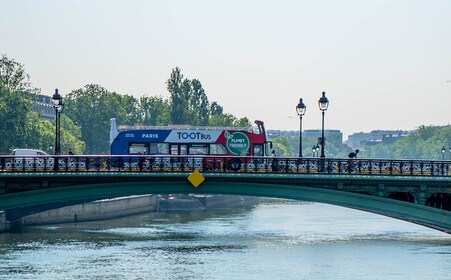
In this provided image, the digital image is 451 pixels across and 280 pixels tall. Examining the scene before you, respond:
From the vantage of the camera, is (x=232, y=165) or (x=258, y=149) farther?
(x=258, y=149)

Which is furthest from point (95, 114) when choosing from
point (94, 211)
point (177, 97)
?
point (94, 211)

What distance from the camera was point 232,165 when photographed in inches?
2653

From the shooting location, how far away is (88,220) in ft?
326

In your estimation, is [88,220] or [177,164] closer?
[177,164]

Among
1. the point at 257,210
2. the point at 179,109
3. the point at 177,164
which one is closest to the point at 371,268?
the point at 177,164

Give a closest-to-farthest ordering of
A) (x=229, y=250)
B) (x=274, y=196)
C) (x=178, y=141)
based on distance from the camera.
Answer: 1. (x=274, y=196)
2. (x=229, y=250)
3. (x=178, y=141)

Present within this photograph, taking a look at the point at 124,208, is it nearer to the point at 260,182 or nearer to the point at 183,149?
the point at 183,149

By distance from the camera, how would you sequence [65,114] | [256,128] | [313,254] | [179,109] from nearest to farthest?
[313,254] < [256,128] < [179,109] < [65,114]

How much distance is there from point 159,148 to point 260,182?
55.5ft

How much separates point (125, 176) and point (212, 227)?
27526 mm

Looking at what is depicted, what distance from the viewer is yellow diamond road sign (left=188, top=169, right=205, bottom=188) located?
6462cm

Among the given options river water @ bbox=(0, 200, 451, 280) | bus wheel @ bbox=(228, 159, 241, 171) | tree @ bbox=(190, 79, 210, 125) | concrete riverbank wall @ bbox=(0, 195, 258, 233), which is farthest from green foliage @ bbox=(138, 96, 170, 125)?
bus wheel @ bbox=(228, 159, 241, 171)

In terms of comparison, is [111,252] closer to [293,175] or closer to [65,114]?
[293,175]

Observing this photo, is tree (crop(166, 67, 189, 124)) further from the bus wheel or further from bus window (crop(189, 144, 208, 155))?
the bus wheel
